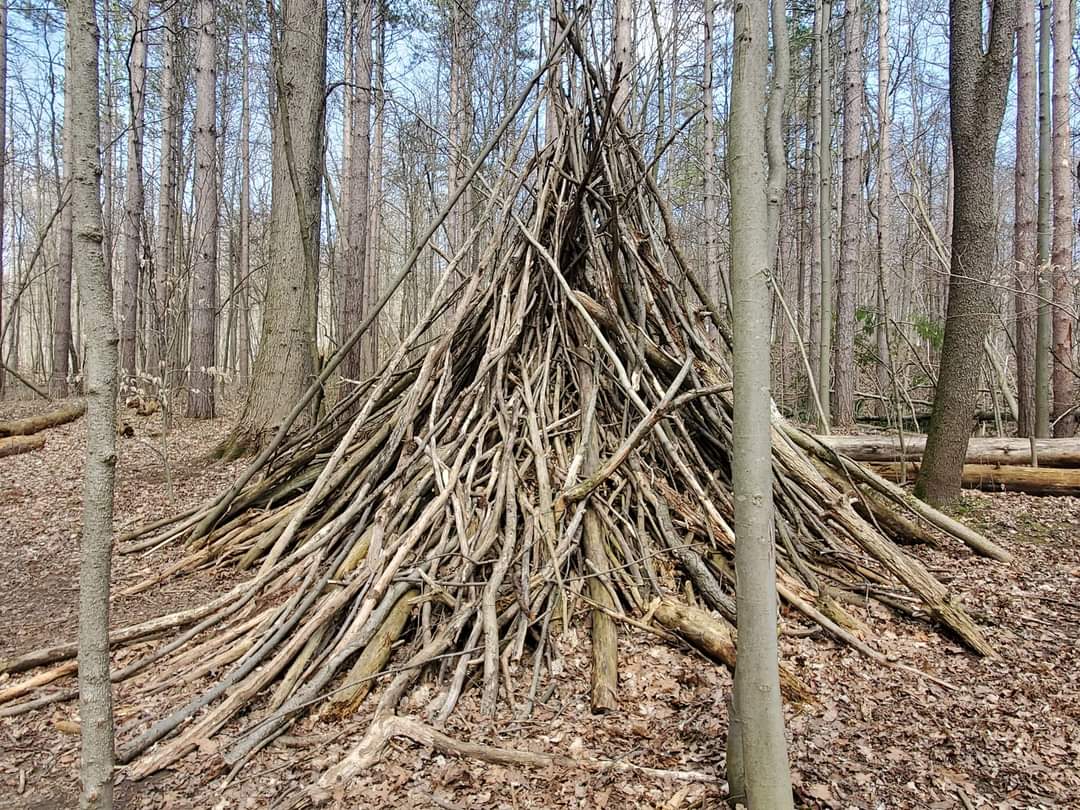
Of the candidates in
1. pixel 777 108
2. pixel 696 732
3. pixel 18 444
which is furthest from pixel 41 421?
pixel 777 108

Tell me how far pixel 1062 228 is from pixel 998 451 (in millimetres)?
3517

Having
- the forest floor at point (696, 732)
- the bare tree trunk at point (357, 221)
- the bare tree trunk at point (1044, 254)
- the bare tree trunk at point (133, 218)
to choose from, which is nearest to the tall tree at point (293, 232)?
the bare tree trunk at point (357, 221)

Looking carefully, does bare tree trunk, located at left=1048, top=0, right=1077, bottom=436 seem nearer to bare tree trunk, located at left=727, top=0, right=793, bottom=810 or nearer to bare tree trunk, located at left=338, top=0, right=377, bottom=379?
bare tree trunk, located at left=727, top=0, right=793, bottom=810

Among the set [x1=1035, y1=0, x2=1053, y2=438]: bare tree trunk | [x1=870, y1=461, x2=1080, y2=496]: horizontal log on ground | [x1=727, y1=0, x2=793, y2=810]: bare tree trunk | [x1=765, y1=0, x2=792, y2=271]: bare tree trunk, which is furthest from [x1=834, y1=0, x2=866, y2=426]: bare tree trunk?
[x1=727, y1=0, x2=793, y2=810]: bare tree trunk

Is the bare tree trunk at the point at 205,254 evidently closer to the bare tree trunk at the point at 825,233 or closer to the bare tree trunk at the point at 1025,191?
the bare tree trunk at the point at 825,233

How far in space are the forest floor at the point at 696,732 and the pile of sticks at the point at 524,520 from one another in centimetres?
9

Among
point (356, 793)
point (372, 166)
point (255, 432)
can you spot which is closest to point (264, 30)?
point (372, 166)

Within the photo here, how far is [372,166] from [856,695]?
14.6m

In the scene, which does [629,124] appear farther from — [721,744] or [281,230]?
[721,744]

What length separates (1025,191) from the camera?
25.4 feet

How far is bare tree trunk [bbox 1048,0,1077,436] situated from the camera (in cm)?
731

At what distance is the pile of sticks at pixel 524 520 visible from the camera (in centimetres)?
272

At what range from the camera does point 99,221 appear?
1642 millimetres

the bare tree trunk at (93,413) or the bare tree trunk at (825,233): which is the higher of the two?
the bare tree trunk at (825,233)
